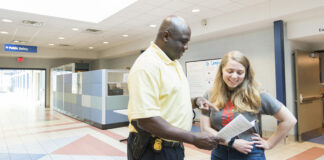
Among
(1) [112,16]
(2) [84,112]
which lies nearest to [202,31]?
(1) [112,16]

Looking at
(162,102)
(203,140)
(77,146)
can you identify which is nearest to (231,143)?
(203,140)

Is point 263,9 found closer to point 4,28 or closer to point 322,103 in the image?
point 322,103

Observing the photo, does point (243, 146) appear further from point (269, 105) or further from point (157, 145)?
point (157, 145)

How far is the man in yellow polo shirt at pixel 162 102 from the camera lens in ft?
2.81

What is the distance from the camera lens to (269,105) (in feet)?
4.49

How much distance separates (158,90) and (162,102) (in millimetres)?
66

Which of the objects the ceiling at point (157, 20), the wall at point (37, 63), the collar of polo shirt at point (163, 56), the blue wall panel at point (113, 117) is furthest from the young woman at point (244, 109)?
the wall at point (37, 63)

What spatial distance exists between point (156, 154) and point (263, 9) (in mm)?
4591

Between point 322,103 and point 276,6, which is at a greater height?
point 276,6

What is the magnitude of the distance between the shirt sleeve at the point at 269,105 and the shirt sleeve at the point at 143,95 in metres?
0.82

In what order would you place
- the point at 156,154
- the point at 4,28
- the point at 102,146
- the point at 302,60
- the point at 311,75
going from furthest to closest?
1. the point at 4,28
2. the point at 311,75
3. the point at 302,60
4. the point at 102,146
5. the point at 156,154

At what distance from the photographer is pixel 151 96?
859 mm

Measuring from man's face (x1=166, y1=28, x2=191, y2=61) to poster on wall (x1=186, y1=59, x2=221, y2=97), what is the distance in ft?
16.6

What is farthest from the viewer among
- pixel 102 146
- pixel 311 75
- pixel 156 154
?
pixel 311 75
